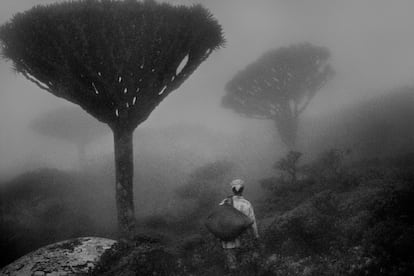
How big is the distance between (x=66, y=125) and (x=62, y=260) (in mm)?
35243

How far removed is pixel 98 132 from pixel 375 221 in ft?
130

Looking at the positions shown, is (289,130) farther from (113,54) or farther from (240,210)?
(240,210)

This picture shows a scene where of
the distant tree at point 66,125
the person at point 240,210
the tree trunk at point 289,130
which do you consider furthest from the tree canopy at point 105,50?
the distant tree at point 66,125

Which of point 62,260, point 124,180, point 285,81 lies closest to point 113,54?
point 124,180

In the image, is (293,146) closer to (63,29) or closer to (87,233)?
(87,233)

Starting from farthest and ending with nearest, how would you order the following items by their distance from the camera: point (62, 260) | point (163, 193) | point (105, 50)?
point (163, 193), point (105, 50), point (62, 260)

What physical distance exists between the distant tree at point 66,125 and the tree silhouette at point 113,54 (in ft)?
100

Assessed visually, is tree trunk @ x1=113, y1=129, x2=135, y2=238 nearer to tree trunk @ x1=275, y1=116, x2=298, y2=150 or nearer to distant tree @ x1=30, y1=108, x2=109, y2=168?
tree trunk @ x1=275, y1=116, x2=298, y2=150

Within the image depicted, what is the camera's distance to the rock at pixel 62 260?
752 cm

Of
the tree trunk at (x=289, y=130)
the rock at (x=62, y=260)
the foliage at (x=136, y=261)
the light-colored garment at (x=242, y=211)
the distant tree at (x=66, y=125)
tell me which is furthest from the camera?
the distant tree at (x=66, y=125)

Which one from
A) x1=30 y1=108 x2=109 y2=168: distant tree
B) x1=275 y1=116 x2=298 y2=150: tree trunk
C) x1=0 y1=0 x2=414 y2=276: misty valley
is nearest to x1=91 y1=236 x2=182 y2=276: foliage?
x1=0 y1=0 x2=414 y2=276: misty valley

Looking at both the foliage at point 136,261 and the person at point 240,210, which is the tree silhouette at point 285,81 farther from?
the person at point 240,210

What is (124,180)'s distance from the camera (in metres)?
11.3

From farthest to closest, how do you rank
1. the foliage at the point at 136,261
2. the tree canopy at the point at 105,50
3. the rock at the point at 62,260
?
the tree canopy at the point at 105,50, the rock at the point at 62,260, the foliage at the point at 136,261
